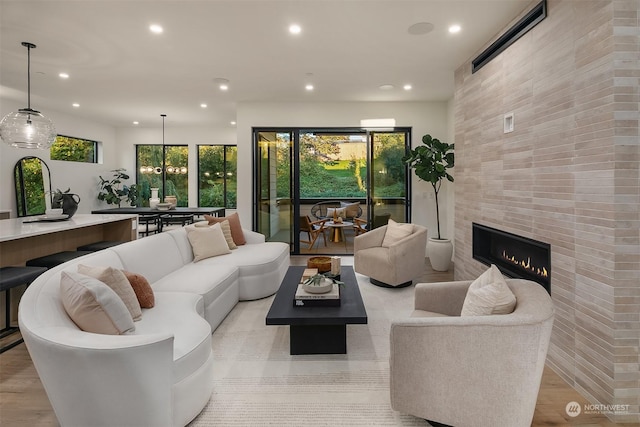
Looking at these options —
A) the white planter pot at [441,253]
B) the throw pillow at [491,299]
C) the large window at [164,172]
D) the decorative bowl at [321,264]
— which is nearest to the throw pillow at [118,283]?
the decorative bowl at [321,264]

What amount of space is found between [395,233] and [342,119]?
2.53 metres

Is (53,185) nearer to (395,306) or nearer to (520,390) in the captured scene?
(395,306)

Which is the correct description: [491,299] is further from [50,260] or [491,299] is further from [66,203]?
[66,203]

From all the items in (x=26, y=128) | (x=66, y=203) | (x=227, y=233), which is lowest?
(x=227, y=233)

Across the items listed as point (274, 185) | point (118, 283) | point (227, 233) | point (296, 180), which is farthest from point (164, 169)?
point (118, 283)

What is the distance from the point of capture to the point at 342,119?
6078 millimetres


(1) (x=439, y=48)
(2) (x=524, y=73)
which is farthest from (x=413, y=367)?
(1) (x=439, y=48)

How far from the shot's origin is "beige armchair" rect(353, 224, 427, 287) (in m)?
4.17

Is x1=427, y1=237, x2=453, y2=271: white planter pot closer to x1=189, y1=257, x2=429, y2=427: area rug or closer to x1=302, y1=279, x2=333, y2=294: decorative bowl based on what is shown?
x1=189, y1=257, x2=429, y2=427: area rug

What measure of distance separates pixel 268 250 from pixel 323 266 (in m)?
1.20

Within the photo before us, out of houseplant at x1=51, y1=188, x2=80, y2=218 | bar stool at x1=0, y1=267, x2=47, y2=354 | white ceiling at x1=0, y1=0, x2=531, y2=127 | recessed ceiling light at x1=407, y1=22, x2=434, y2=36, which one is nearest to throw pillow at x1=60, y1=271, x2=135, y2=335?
bar stool at x1=0, y1=267, x2=47, y2=354

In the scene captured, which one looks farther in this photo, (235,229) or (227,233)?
(235,229)

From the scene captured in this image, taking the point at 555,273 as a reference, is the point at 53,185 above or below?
above

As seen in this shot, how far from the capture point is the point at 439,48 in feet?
12.4
